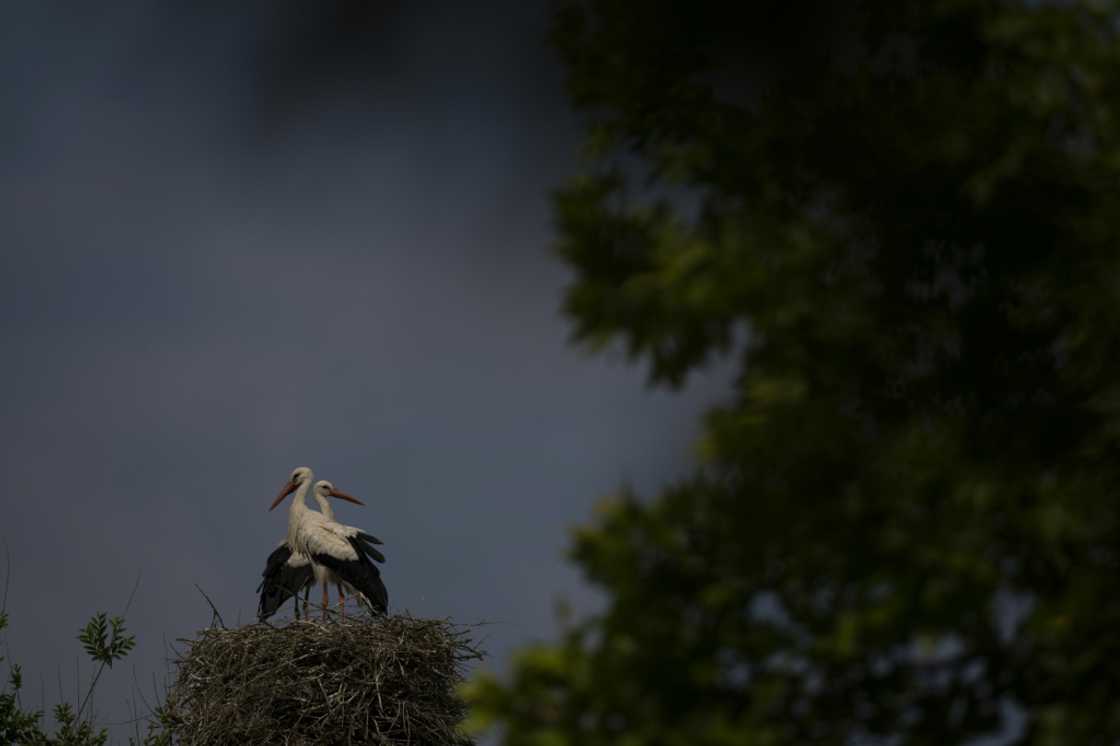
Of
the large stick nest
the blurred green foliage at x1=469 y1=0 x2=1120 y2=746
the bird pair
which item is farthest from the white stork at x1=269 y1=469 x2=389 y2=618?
the blurred green foliage at x1=469 y1=0 x2=1120 y2=746

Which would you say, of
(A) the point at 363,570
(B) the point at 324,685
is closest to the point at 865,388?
(B) the point at 324,685

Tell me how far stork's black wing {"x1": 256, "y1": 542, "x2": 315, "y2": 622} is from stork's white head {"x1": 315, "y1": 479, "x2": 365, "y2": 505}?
88 cm

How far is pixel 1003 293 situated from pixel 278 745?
23.0ft

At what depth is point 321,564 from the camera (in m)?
12.0

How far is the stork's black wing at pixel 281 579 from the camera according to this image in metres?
11.8

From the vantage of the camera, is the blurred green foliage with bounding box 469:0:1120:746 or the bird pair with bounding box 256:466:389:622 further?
the bird pair with bounding box 256:466:389:622

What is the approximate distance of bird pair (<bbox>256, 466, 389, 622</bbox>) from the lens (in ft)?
38.1

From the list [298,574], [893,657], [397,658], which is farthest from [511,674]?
[298,574]

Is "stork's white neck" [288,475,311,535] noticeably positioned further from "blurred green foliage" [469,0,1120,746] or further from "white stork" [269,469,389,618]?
"blurred green foliage" [469,0,1120,746]

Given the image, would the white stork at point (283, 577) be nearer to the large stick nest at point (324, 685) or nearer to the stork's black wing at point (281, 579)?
the stork's black wing at point (281, 579)

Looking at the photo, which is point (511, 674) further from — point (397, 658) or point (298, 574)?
point (298, 574)

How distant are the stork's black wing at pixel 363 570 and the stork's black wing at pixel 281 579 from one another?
0.53 feet

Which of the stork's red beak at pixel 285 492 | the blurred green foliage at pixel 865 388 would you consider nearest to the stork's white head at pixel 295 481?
the stork's red beak at pixel 285 492

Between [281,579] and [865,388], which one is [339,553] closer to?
[281,579]
